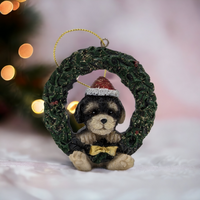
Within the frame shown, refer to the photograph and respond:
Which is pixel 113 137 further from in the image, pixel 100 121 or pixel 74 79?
pixel 74 79

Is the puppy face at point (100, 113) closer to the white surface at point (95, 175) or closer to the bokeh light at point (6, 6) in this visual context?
the white surface at point (95, 175)

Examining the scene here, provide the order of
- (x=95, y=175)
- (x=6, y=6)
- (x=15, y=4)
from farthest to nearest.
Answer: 1. (x=15, y=4)
2. (x=6, y=6)
3. (x=95, y=175)

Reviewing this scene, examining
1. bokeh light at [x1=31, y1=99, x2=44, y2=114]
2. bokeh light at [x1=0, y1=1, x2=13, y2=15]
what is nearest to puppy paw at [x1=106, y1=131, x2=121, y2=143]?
Result: bokeh light at [x1=31, y1=99, x2=44, y2=114]

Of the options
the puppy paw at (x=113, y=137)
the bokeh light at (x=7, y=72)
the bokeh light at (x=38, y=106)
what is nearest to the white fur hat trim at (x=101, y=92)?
the puppy paw at (x=113, y=137)

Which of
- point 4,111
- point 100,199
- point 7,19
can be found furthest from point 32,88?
point 100,199

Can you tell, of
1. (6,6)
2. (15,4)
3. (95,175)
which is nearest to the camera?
(95,175)

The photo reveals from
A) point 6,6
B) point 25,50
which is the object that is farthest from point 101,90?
point 6,6

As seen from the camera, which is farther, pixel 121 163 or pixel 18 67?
pixel 18 67
